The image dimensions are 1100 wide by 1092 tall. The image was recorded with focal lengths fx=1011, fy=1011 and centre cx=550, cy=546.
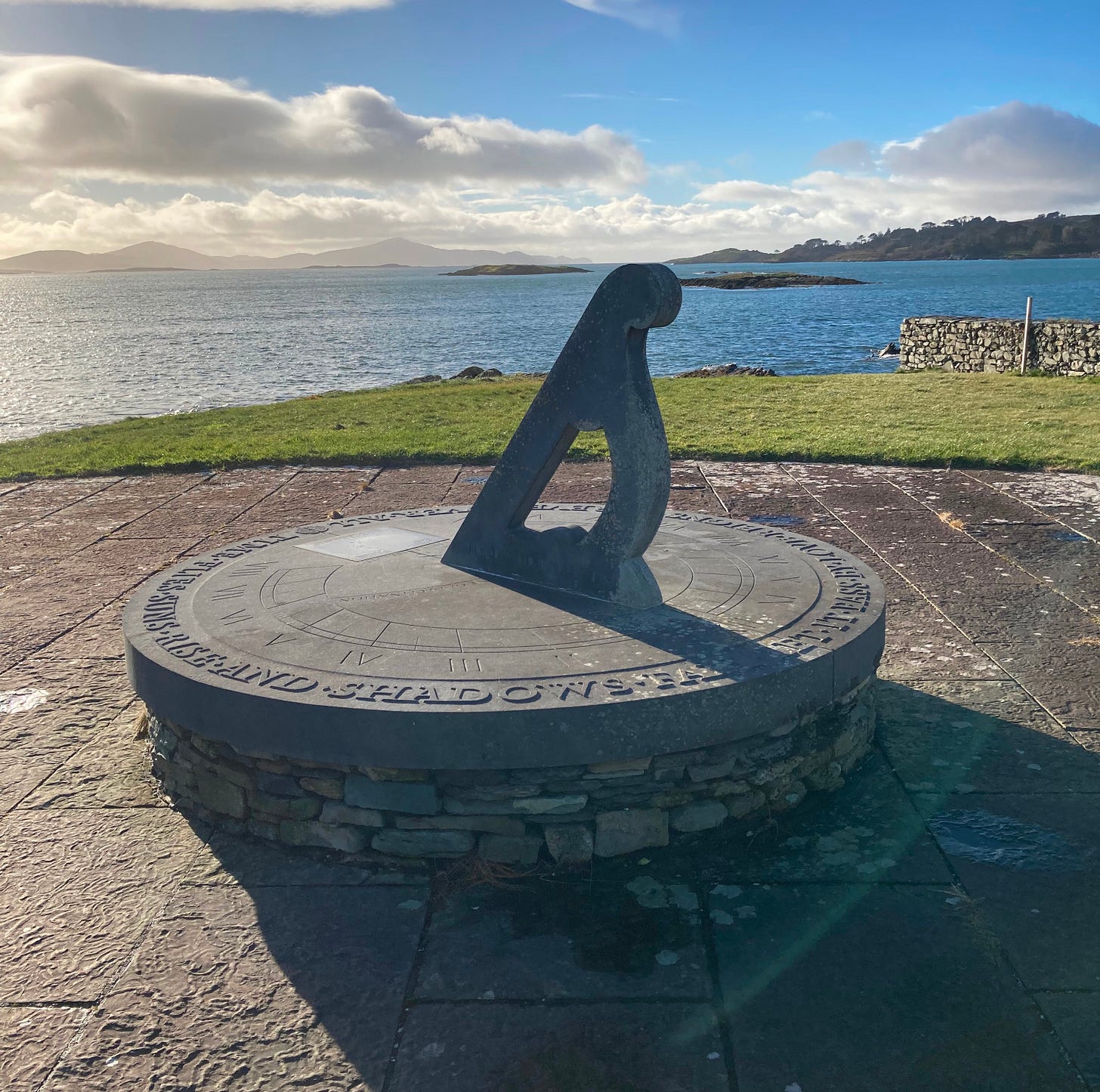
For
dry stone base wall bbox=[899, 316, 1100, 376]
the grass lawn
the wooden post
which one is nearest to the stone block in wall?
the grass lawn

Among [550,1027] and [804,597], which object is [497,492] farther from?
[550,1027]

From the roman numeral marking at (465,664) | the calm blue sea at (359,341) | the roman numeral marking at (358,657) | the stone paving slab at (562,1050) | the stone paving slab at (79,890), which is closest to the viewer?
the stone paving slab at (562,1050)

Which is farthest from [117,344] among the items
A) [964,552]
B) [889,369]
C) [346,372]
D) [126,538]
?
[964,552]

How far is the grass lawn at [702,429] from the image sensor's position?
1188cm

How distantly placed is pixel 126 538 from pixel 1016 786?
7342 millimetres

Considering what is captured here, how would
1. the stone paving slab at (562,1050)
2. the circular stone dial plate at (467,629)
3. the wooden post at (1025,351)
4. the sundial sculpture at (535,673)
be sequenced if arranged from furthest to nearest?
the wooden post at (1025,351), the circular stone dial plate at (467,629), the sundial sculpture at (535,673), the stone paving slab at (562,1050)

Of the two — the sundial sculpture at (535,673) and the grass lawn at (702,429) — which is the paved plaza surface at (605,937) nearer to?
the sundial sculpture at (535,673)

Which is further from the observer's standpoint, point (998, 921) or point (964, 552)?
point (964, 552)

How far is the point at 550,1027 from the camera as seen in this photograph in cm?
308

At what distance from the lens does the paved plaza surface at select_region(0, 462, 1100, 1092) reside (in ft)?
9.71

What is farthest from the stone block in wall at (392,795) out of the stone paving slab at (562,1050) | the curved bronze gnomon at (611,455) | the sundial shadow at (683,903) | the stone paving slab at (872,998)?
the curved bronze gnomon at (611,455)

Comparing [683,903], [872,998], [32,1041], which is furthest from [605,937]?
[32,1041]

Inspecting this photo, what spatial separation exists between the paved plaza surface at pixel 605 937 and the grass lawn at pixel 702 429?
6515 mm

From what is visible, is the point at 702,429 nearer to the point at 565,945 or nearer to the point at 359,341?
the point at 565,945
